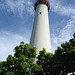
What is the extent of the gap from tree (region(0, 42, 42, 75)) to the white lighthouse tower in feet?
15.1

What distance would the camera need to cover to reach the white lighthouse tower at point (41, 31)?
642 inches

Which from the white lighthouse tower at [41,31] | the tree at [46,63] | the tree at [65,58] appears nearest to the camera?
the tree at [65,58]

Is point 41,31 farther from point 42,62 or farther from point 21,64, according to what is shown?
point 21,64

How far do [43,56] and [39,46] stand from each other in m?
3.84

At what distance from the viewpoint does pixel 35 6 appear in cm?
2223

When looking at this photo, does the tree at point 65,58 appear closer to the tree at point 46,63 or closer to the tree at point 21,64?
the tree at point 46,63

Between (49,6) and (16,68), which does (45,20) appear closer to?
(49,6)

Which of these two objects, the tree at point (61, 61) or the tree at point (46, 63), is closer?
the tree at point (61, 61)

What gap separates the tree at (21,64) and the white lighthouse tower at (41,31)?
4.62 meters

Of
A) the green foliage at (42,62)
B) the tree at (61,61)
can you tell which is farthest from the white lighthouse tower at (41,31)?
the green foliage at (42,62)

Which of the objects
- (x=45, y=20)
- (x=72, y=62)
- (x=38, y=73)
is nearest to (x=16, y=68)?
(x=38, y=73)

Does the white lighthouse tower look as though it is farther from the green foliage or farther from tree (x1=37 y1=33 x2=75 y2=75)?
the green foliage

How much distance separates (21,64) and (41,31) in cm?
880

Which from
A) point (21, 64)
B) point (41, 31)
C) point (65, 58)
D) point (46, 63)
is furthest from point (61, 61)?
point (41, 31)
